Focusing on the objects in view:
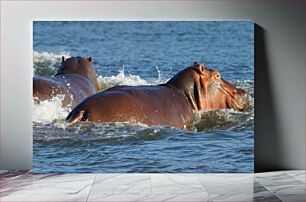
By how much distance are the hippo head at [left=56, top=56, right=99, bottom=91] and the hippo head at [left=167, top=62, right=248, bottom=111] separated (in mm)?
686

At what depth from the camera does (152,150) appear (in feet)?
19.9

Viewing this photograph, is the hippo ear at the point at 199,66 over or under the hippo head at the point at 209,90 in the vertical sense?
over

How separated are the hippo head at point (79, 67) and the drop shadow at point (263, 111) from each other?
146cm

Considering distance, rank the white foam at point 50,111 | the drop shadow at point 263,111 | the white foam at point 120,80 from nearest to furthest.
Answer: the white foam at point 50,111 < the white foam at point 120,80 < the drop shadow at point 263,111

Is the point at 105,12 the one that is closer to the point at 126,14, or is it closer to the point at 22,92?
the point at 126,14

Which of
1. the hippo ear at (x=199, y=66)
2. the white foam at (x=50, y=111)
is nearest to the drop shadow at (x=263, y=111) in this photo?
the hippo ear at (x=199, y=66)

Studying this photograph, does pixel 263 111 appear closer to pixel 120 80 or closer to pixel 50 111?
pixel 120 80

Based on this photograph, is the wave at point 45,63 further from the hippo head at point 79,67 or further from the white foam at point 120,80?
the white foam at point 120,80

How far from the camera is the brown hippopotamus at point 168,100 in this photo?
19.9 ft

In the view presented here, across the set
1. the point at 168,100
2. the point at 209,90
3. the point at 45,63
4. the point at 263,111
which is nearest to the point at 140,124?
the point at 168,100

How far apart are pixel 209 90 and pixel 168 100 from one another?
1.27 ft

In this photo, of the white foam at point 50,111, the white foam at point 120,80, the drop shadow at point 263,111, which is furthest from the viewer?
the drop shadow at point 263,111

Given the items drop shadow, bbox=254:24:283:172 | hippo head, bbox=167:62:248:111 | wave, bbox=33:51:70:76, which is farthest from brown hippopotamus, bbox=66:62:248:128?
wave, bbox=33:51:70:76

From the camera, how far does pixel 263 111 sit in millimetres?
6277
